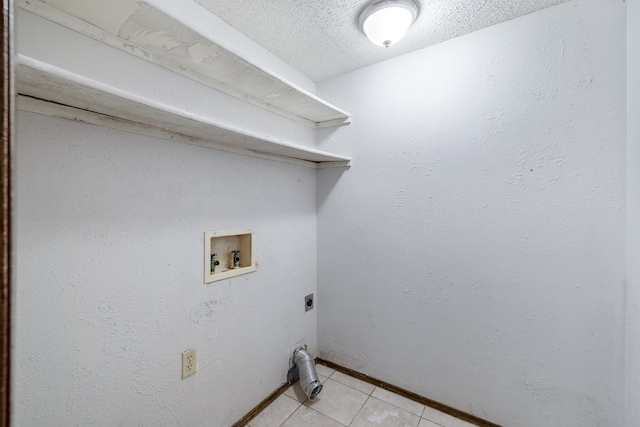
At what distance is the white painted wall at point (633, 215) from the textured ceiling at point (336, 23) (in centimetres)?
39

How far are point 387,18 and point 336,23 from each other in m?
0.28

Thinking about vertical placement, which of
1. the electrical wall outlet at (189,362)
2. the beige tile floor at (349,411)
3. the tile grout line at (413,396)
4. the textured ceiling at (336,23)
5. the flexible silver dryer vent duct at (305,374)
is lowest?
the beige tile floor at (349,411)

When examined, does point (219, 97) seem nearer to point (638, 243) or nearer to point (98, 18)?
point (98, 18)

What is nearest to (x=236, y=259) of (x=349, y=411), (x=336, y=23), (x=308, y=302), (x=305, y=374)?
(x=308, y=302)

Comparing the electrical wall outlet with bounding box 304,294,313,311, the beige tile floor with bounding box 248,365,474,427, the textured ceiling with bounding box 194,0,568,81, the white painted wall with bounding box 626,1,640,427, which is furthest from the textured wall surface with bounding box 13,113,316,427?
the white painted wall with bounding box 626,1,640,427

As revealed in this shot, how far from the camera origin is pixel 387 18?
4.01ft

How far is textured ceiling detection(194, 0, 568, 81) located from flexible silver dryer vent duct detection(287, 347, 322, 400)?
6.35 feet

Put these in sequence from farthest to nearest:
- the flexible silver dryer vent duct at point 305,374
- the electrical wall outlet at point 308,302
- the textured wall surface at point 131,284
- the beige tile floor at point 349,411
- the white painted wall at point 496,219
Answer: the electrical wall outlet at point 308,302 → the flexible silver dryer vent duct at point 305,374 → the beige tile floor at point 349,411 → the white painted wall at point 496,219 → the textured wall surface at point 131,284

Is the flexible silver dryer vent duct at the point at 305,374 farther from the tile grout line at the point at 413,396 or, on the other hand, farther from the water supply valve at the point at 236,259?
the water supply valve at the point at 236,259

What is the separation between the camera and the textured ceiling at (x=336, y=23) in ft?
4.09

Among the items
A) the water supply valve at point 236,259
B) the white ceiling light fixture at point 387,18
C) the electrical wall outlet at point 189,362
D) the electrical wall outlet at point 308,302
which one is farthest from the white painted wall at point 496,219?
the electrical wall outlet at point 189,362

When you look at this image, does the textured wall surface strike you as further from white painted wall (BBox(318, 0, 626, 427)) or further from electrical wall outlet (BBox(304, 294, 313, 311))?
white painted wall (BBox(318, 0, 626, 427))

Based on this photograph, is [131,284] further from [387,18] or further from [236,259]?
[387,18]

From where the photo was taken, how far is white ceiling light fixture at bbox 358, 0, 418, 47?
120 cm
